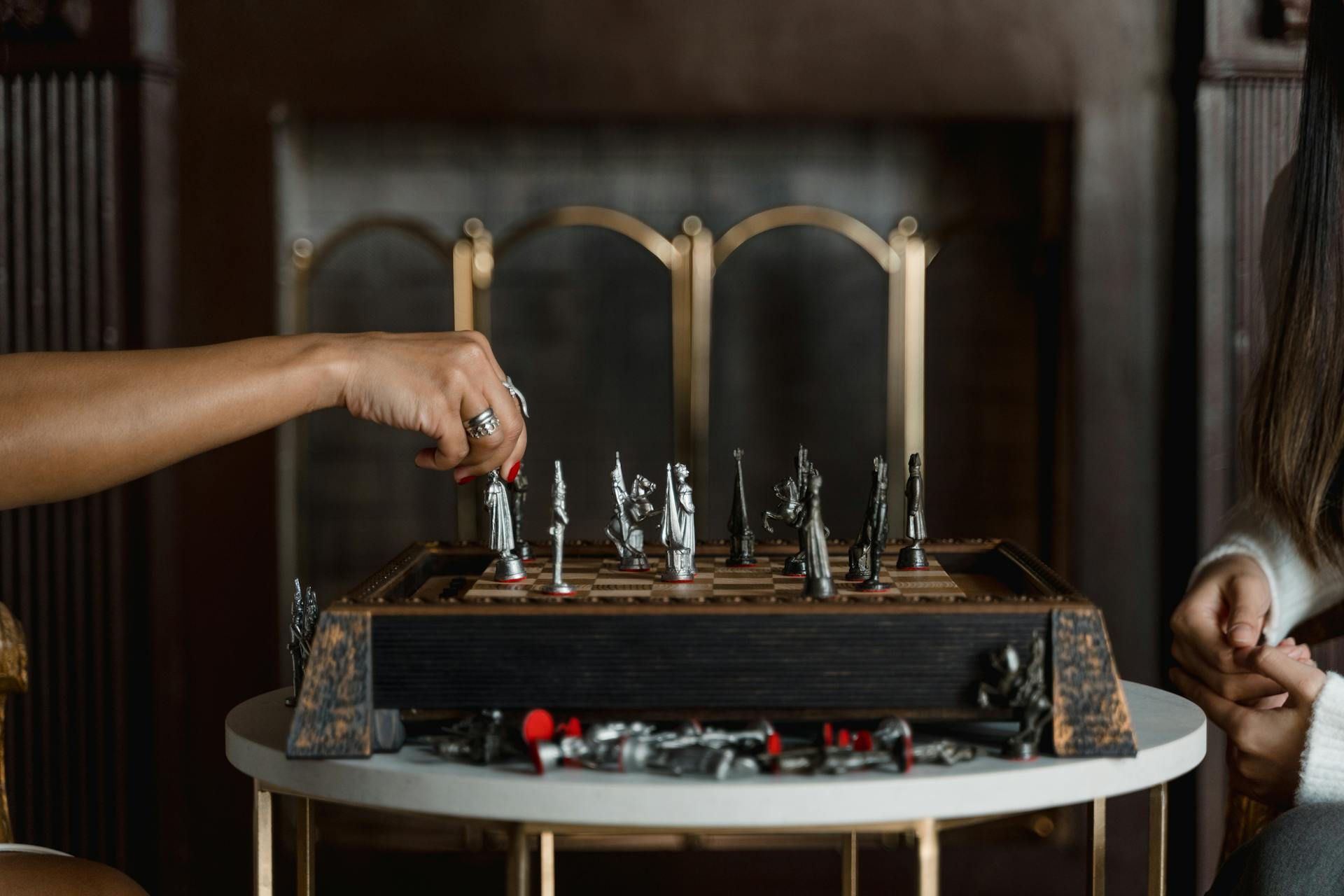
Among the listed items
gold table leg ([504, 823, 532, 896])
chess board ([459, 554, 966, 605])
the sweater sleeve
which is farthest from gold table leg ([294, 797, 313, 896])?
the sweater sleeve

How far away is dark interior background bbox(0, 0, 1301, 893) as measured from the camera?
244 centimetres

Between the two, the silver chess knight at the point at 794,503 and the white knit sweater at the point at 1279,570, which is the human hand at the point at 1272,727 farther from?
the silver chess knight at the point at 794,503

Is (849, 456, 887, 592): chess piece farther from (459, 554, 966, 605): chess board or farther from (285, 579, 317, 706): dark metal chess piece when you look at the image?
(285, 579, 317, 706): dark metal chess piece

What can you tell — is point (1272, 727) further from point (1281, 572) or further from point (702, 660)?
point (702, 660)

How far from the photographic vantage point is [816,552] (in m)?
1.11

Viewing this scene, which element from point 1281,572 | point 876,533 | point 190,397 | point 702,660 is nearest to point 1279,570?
point 1281,572

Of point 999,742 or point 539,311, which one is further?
point 539,311

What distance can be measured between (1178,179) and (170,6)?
6.54 ft

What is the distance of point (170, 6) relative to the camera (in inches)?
96.4

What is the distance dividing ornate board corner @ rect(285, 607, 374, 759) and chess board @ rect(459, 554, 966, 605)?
0.33ft

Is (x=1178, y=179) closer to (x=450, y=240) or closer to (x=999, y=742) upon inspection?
(x=450, y=240)

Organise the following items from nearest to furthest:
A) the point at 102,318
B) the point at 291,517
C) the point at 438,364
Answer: the point at 438,364 → the point at 102,318 → the point at 291,517

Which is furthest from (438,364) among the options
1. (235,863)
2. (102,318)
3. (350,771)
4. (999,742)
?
(235,863)

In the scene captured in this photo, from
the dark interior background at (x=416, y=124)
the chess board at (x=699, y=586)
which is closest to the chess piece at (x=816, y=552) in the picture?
the chess board at (x=699, y=586)
